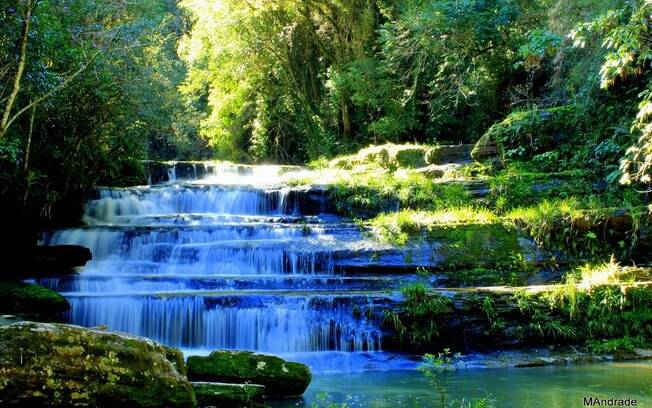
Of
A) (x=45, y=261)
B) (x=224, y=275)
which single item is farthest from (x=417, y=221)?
(x=45, y=261)

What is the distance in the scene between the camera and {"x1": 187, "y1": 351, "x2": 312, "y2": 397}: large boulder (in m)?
7.52

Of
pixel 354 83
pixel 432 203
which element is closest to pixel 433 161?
pixel 432 203

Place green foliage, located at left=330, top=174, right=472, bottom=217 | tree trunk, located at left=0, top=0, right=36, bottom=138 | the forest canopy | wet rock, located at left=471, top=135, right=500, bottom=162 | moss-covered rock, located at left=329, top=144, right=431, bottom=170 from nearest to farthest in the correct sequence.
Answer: tree trunk, located at left=0, top=0, right=36, bottom=138, the forest canopy, green foliage, located at left=330, top=174, right=472, bottom=217, wet rock, located at left=471, top=135, right=500, bottom=162, moss-covered rock, located at left=329, top=144, right=431, bottom=170

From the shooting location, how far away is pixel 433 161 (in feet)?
62.8

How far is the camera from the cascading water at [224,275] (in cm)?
1014

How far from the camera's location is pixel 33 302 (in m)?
10.1

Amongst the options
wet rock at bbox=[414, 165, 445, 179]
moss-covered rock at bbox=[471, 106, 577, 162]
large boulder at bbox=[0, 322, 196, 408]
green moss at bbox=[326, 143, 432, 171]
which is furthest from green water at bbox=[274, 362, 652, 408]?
green moss at bbox=[326, 143, 432, 171]

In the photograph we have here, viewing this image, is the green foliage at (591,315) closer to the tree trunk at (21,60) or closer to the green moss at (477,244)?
the green moss at (477,244)

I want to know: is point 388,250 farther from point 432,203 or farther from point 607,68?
point 607,68

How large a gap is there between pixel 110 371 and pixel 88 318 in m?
5.03

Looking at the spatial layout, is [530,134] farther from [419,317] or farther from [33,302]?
[33,302]

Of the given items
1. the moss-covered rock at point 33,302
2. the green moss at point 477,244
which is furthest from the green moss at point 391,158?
the moss-covered rock at point 33,302

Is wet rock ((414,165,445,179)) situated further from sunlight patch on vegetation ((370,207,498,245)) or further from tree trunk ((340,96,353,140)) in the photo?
tree trunk ((340,96,353,140))

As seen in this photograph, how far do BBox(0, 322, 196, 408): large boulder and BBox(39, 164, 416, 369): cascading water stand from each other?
12.7ft
